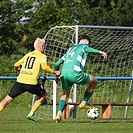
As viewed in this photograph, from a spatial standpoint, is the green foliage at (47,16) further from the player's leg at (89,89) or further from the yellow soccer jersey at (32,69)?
the yellow soccer jersey at (32,69)

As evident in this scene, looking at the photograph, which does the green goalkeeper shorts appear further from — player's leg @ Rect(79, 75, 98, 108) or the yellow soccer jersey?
the yellow soccer jersey

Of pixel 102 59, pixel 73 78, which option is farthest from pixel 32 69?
pixel 102 59

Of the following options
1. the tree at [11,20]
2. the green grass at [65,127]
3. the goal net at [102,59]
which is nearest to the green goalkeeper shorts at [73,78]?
the green grass at [65,127]

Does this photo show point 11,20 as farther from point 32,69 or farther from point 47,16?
point 32,69

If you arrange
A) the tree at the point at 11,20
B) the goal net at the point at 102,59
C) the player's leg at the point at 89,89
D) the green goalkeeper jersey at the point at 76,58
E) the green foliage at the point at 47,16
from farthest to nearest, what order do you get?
the tree at the point at 11,20 → the green foliage at the point at 47,16 → the goal net at the point at 102,59 → the player's leg at the point at 89,89 → the green goalkeeper jersey at the point at 76,58

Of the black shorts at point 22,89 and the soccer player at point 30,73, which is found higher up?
the soccer player at point 30,73

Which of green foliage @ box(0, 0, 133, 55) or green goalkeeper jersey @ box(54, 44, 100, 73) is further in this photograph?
green foliage @ box(0, 0, 133, 55)

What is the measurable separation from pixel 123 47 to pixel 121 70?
0.67 meters

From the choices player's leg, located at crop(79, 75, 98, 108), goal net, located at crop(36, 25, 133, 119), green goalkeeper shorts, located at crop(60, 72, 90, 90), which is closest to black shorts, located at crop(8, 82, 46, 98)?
green goalkeeper shorts, located at crop(60, 72, 90, 90)

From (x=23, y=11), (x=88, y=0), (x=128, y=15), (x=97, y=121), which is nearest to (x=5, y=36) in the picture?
(x=23, y=11)

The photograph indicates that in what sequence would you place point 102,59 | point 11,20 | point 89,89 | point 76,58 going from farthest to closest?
point 11,20 → point 102,59 → point 89,89 → point 76,58

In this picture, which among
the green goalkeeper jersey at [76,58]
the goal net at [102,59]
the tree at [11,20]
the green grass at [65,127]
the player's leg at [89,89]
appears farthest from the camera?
the tree at [11,20]

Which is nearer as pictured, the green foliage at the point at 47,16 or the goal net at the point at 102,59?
the goal net at the point at 102,59

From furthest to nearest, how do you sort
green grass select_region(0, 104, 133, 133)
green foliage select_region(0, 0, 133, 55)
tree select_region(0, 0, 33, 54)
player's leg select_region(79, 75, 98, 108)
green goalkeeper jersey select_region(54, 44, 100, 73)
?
tree select_region(0, 0, 33, 54)
green foliage select_region(0, 0, 133, 55)
player's leg select_region(79, 75, 98, 108)
green goalkeeper jersey select_region(54, 44, 100, 73)
green grass select_region(0, 104, 133, 133)
